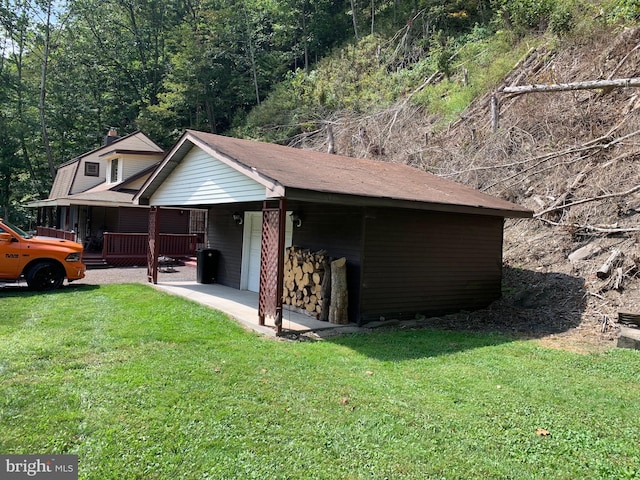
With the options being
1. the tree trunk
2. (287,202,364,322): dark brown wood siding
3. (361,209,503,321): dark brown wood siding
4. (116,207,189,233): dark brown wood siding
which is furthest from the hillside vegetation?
the tree trunk

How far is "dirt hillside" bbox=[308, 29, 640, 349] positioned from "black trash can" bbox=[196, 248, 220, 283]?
690 cm

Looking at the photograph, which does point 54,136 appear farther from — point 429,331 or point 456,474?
point 456,474

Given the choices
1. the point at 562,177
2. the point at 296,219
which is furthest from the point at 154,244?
the point at 562,177

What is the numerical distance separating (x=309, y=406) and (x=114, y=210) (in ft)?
58.7

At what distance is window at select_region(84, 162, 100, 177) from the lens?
72.7 feet

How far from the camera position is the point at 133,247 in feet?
54.3

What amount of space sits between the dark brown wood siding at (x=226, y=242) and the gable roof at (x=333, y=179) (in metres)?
2.07

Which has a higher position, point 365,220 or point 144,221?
point 365,220

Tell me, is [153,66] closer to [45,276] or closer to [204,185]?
[45,276]

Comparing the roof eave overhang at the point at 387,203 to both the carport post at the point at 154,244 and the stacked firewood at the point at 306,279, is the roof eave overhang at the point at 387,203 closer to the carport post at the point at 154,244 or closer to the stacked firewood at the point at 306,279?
the stacked firewood at the point at 306,279

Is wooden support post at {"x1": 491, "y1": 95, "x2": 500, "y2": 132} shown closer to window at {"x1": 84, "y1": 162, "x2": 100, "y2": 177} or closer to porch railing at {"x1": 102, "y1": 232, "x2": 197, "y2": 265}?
porch railing at {"x1": 102, "y1": 232, "x2": 197, "y2": 265}

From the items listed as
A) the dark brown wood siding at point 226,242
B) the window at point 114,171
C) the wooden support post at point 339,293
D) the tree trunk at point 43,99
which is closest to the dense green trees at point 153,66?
the tree trunk at point 43,99

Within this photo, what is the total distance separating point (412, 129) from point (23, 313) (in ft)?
45.5

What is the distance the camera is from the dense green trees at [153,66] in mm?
28656
